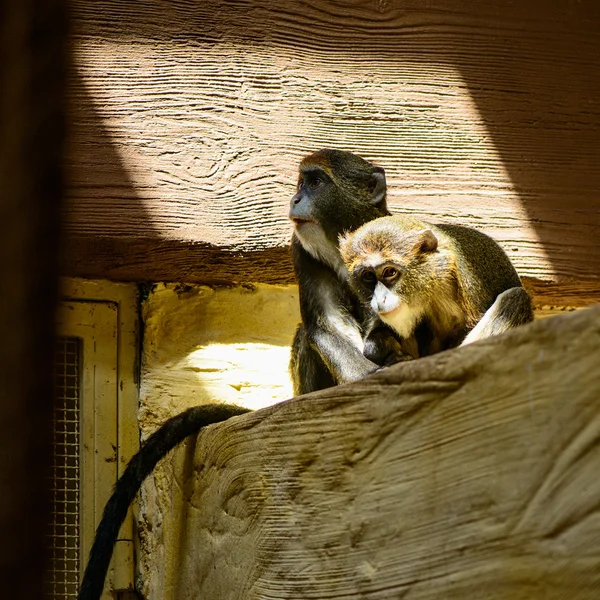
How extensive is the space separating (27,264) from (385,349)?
2.49 metres

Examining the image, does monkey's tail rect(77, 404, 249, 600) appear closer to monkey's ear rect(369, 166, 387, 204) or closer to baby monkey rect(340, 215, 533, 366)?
baby monkey rect(340, 215, 533, 366)

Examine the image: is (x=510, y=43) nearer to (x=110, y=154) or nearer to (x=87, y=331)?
(x=110, y=154)

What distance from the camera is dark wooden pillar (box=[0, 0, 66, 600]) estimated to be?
2.14ft

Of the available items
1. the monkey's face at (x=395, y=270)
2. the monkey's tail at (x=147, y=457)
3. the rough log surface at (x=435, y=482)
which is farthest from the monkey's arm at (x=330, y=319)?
the rough log surface at (x=435, y=482)

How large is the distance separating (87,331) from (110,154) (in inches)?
25.8

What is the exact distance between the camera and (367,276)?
3.04 meters

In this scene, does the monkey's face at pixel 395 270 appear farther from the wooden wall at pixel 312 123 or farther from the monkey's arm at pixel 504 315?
the wooden wall at pixel 312 123

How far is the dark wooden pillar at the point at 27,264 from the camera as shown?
652 mm

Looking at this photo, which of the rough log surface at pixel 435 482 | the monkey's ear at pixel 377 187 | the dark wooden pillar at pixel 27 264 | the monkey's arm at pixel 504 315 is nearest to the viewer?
the dark wooden pillar at pixel 27 264

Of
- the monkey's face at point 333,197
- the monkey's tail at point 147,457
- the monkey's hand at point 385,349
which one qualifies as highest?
the monkey's face at point 333,197

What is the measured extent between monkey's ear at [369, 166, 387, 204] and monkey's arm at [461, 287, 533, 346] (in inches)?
30.7

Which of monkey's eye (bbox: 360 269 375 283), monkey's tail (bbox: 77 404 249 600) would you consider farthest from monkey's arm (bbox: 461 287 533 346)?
monkey's tail (bbox: 77 404 249 600)

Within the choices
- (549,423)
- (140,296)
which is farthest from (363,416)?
(140,296)

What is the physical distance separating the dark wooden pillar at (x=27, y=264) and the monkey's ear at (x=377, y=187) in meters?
2.89
